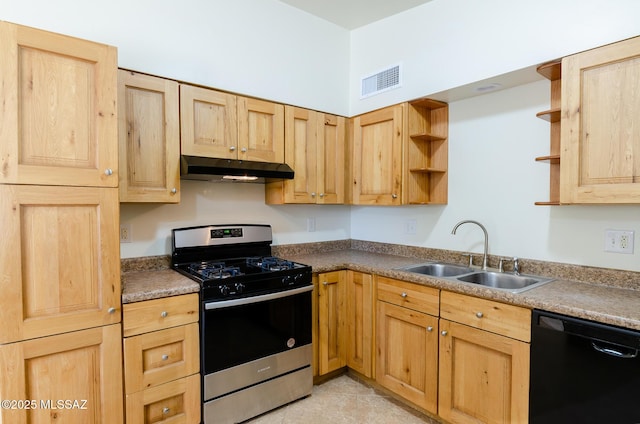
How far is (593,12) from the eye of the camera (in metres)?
1.80

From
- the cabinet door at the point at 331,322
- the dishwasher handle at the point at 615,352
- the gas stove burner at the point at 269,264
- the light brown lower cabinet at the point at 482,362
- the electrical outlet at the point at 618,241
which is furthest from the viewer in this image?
the cabinet door at the point at 331,322

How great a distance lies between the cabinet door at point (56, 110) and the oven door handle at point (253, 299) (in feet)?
2.67

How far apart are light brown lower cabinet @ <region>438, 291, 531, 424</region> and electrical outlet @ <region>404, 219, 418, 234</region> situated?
36.3 inches

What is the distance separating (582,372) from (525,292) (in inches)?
15.4

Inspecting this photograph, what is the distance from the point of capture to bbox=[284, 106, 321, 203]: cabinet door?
8.84 ft

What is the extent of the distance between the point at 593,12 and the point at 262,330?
8.22ft

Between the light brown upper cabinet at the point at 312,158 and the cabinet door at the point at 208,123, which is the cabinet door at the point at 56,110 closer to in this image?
the cabinet door at the point at 208,123

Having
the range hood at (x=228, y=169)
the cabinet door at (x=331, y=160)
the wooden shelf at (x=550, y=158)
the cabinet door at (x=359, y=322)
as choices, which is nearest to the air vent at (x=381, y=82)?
the cabinet door at (x=331, y=160)

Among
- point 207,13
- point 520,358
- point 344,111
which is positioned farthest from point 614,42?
point 207,13

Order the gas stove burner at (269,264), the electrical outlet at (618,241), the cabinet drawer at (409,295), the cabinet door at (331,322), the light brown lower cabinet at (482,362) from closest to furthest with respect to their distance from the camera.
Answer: the light brown lower cabinet at (482,362) → the electrical outlet at (618,241) → the cabinet drawer at (409,295) → the gas stove burner at (269,264) → the cabinet door at (331,322)

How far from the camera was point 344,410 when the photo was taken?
2338 millimetres

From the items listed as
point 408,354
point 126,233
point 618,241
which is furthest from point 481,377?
point 126,233

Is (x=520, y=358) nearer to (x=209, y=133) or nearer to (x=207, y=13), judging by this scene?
(x=209, y=133)

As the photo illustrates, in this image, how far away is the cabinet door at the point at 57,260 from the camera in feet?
4.86
